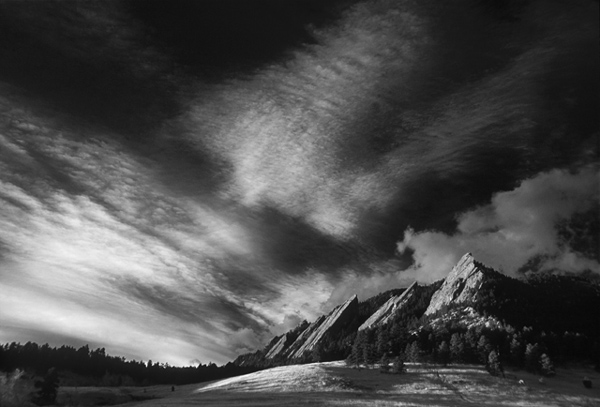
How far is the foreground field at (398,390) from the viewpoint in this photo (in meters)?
70.3

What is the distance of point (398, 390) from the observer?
81250mm

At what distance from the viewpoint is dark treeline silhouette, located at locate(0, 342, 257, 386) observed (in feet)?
474

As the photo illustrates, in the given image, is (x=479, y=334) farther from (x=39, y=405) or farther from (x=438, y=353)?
(x=39, y=405)

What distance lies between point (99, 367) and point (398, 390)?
5293 inches

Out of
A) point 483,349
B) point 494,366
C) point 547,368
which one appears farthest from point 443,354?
point 547,368

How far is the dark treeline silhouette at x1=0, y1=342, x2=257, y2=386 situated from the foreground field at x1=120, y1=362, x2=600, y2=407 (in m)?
74.0

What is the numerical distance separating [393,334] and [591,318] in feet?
344

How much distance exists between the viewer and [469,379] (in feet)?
298

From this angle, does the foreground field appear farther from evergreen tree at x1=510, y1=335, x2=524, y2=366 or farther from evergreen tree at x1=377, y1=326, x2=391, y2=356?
evergreen tree at x1=377, y1=326, x2=391, y2=356

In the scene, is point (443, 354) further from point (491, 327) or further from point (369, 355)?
point (491, 327)

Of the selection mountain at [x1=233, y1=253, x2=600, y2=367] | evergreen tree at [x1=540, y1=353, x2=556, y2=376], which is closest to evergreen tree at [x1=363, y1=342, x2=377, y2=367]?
mountain at [x1=233, y1=253, x2=600, y2=367]

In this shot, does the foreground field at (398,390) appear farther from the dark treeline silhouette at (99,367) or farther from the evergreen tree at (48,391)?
the dark treeline silhouette at (99,367)

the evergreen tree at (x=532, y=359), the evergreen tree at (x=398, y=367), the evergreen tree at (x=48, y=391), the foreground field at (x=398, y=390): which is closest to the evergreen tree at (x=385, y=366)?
the foreground field at (x=398, y=390)

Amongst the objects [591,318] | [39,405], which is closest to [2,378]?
[39,405]
